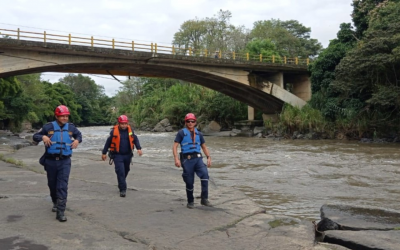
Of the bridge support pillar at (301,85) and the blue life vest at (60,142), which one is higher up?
the bridge support pillar at (301,85)

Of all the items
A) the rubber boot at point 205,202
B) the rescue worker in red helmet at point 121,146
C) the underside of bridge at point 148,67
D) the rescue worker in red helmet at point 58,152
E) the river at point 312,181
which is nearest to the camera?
the rescue worker in red helmet at point 58,152

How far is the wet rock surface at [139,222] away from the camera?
3812mm

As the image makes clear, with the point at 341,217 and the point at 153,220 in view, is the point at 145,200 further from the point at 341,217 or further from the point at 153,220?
the point at 341,217

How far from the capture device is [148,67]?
2766 centimetres

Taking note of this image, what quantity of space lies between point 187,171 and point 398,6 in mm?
23046

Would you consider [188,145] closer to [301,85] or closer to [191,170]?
[191,170]

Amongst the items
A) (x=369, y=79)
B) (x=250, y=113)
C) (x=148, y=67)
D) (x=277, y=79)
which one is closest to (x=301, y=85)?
(x=277, y=79)

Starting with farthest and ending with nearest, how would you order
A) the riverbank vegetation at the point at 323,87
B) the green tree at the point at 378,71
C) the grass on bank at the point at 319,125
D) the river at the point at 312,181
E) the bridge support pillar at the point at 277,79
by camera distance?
1. the bridge support pillar at the point at 277,79
2. the grass on bank at the point at 319,125
3. the riverbank vegetation at the point at 323,87
4. the green tree at the point at 378,71
5. the river at the point at 312,181

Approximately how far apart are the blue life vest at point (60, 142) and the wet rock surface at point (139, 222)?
2.71 feet

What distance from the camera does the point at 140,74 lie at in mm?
30234

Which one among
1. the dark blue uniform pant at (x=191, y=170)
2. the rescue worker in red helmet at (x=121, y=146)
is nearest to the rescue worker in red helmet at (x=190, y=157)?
the dark blue uniform pant at (x=191, y=170)

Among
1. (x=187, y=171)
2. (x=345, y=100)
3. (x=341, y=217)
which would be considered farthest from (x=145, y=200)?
(x=345, y=100)

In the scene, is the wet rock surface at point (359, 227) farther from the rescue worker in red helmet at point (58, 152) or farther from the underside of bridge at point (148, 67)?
the underside of bridge at point (148, 67)

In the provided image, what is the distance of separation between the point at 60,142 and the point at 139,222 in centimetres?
140
